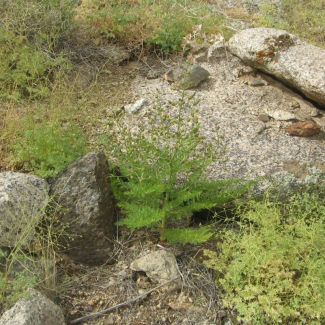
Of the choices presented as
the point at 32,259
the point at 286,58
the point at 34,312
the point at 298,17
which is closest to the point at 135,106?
the point at 286,58

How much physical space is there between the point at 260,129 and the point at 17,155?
2.21 meters

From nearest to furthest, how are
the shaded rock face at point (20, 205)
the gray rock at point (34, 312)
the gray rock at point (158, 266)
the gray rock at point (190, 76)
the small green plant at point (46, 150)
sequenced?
the gray rock at point (34, 312) → the shaded rock face at point (20, 205) → the gray rock at point (158, 266) → the small green plant at point (46, 150) → the gray rock at point (190, 76)

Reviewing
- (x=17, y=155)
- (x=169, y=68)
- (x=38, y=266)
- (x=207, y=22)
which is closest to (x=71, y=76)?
(x=169, y=68)

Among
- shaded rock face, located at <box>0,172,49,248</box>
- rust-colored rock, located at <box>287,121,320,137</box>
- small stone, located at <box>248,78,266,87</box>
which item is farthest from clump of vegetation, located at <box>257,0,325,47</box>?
shaded rock face, located at <box>0,172,49,248</box>

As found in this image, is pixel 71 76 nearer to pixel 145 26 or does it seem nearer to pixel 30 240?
pixel 145 26

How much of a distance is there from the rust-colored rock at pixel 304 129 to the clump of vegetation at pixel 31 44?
2.35m

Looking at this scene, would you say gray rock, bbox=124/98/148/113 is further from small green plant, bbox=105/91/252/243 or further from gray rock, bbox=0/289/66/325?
gray rock, bbox=0/289/66/325

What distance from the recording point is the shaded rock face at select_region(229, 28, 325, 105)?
3.98 m

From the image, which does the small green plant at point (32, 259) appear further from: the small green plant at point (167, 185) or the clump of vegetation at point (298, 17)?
the clump of vegetation at point (298, 17)

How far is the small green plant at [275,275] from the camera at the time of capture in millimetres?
2641

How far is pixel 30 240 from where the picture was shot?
292 centimetres

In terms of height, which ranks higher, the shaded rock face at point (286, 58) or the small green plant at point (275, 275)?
the shaded rock face at point (286, 58)

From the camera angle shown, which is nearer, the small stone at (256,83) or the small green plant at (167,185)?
the small green plant at (167,185)

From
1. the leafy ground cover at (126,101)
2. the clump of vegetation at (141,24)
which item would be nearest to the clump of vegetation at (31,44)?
the leafy ground cover at (126,101)
